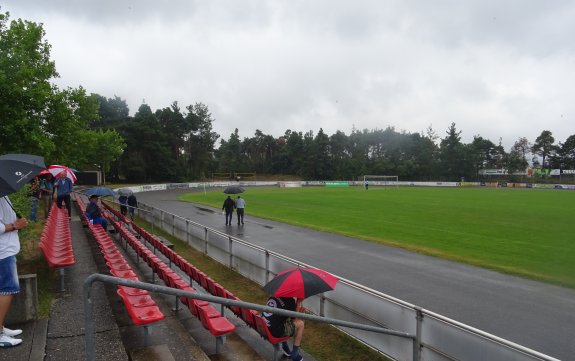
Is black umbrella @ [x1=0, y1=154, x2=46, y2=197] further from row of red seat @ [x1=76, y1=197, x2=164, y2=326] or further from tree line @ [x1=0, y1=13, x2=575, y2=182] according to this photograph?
tree line @ [x1=0, y1=13, x2=575, y2=182]

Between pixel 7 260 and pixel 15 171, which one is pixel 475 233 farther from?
pixel 15 171

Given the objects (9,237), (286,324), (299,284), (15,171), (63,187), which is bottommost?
(286,324)

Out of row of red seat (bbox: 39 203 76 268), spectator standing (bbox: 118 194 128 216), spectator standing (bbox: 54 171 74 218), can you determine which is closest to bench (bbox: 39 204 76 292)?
row of red seat (bbox: 39 203 76 268)

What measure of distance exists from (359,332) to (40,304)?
553 cm

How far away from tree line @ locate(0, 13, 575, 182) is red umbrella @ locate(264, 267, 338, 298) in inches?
602

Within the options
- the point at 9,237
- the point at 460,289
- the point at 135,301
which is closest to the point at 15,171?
the point at 9,237

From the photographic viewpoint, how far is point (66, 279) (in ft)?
25.9

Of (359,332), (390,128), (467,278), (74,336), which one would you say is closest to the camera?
(74,336)

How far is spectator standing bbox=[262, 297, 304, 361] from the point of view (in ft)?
18.4

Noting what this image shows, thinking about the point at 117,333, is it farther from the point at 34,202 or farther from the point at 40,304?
the point at 34,202

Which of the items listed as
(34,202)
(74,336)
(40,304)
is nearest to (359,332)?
(74,336)

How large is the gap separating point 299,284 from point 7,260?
3.80m

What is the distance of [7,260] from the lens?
4.69 meters

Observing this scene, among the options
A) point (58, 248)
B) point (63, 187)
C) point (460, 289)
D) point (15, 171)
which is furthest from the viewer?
point (63, 187)
